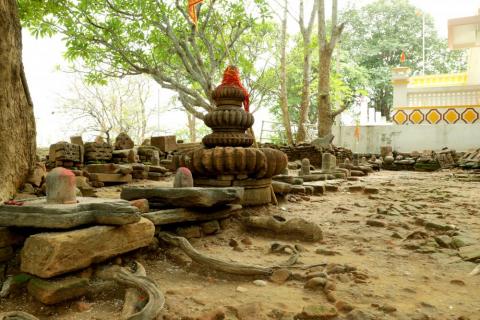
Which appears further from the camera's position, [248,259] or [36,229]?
[248,259]

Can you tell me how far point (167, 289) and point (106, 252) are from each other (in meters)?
0.43

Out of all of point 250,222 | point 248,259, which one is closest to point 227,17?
point 250,222

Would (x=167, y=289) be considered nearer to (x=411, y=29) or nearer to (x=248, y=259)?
(x=248, y=259)

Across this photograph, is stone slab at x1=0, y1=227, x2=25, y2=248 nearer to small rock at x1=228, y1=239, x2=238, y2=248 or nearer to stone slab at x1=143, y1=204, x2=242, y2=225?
stone slab at x1=143, y1=204, x2=242, y2=225

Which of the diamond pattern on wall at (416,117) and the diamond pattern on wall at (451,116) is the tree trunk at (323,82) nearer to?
the diamond pattern on wall at (416,117)

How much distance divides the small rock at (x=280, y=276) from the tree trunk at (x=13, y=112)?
278cm

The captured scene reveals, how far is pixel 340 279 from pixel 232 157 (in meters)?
1.89

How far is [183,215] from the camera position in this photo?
9.27ft

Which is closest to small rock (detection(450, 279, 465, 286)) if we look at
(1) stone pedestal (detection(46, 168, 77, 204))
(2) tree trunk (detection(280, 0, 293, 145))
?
(1) stone pedestal (detection(46, 168, 77, 204))

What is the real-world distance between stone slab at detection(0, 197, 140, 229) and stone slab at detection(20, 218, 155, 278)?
64mm

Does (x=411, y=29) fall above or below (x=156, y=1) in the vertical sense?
above

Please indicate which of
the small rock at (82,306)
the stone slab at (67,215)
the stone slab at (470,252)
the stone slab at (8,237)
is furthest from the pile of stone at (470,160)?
the stone slab at (8,237)

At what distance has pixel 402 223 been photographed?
11.7 feet

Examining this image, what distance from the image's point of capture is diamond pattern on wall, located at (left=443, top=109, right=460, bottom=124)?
13.6 m
